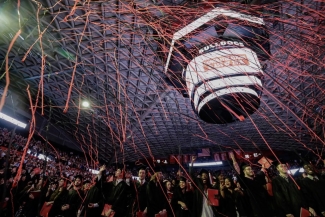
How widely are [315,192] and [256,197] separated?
1349mm

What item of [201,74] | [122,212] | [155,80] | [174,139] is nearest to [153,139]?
[174,139]

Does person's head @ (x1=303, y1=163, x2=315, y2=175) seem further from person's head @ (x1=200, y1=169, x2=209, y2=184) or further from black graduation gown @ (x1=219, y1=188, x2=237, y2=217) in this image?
person's head @ (x1=200, y1=169, x2=209, y2=184)

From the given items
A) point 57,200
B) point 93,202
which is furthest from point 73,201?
point 93,202

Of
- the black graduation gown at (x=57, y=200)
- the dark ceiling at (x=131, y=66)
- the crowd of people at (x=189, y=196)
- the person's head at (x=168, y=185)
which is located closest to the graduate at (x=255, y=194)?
the crowd of people at (x=189, y=196)

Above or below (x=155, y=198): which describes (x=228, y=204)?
below

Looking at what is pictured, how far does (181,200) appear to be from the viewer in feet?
15.9

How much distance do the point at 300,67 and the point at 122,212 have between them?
14.8 m

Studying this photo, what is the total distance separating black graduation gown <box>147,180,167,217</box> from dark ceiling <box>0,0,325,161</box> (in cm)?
114

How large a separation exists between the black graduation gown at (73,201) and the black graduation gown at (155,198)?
79.1 inches

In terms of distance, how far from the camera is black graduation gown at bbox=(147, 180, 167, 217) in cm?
477

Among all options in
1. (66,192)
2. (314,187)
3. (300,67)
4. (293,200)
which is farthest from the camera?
(300,67)

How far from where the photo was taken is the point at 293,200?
4.05 meters

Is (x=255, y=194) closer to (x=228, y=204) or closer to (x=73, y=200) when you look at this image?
(x=228, y=204)

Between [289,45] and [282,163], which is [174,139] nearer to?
[289,45]
